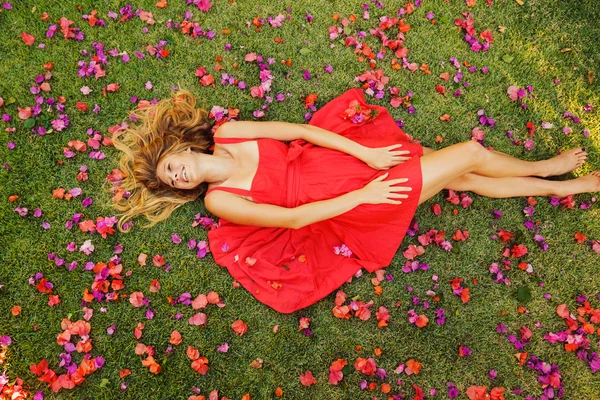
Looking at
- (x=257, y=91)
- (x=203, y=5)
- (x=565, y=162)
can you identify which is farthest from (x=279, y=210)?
Result: (x=565, y=162)

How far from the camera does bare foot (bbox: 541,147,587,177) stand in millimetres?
4674

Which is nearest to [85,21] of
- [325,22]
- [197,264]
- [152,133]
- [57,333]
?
[152,133]

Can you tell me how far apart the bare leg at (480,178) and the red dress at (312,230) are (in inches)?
8.5

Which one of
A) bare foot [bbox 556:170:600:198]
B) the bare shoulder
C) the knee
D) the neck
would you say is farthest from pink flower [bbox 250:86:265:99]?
bare foot [bbox 556:170:600:198]

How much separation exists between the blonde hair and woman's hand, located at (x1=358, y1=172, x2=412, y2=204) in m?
1.67

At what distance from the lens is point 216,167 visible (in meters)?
4.26

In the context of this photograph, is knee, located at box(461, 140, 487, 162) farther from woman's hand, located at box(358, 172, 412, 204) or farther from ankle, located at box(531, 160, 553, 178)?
Answer: ankle, located at box(531, 160, 553, 178)

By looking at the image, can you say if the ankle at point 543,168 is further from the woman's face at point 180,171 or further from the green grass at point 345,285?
the woman's face at point 180,171

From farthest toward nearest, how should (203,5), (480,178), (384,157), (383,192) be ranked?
(203,5) → (480,178) → (384,157) → (383,192)

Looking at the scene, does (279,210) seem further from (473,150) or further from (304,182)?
(473,150)

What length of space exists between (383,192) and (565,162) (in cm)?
221

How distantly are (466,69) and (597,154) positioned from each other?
5.58ft

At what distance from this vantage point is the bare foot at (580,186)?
465 cm

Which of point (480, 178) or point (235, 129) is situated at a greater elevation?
point (235, 129)
